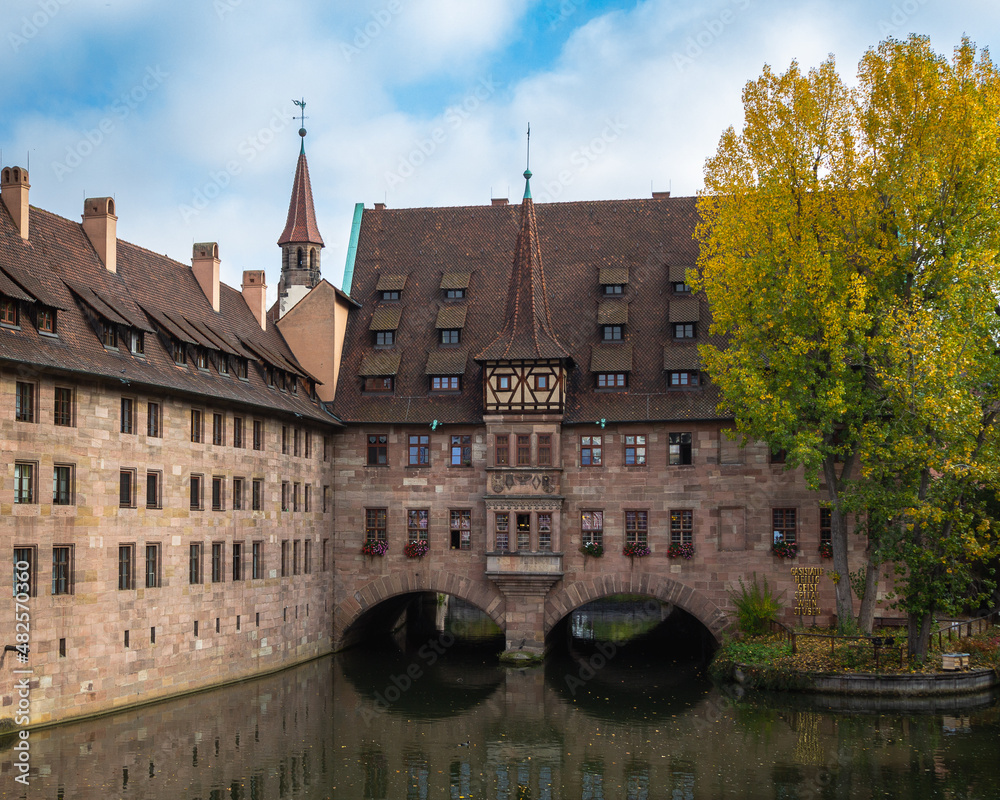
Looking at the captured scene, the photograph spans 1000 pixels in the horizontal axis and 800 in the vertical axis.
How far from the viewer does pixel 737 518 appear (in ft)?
122

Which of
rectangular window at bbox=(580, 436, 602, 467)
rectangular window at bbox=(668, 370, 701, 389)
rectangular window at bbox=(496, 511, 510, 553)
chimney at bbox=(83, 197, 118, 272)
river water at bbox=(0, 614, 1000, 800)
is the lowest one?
river water at bbox=(0, 614, 1000, 800)

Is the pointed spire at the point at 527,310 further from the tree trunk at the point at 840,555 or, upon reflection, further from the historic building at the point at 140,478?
the tree trunk at the point at 840,555

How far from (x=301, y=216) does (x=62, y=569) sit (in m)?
47.1

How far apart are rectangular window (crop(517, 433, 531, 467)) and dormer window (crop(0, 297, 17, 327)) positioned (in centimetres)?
1761

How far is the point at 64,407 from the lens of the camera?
26.5 metres

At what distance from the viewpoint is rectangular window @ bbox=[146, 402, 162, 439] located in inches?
1163

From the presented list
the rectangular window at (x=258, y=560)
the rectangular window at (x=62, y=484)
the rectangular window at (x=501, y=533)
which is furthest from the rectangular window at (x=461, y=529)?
the rectangular window at (x=62, y=484)

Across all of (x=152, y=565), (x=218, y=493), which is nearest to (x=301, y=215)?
(x=218, y=493)

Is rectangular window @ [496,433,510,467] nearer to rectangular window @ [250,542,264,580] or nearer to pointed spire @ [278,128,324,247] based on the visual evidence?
rectangular window @ [250,542,264,580]

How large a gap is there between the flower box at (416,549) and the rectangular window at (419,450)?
111 inches

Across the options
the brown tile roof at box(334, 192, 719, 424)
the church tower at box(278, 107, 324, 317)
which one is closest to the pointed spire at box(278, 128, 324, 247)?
the church tower at box(278, 107, 324, 317)

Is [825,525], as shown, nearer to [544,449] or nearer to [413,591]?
[544,449]

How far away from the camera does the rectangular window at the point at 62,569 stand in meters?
25.8

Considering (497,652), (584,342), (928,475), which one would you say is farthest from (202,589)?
(928,475)
